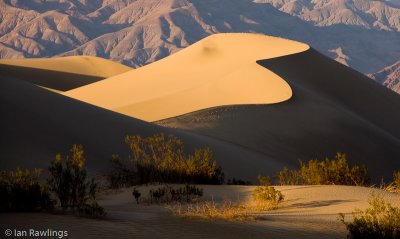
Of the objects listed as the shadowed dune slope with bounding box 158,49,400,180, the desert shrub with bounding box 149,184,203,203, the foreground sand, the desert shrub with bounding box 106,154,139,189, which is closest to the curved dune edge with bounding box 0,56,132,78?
the shadowed dune slope with bounding box 158,49,400,180

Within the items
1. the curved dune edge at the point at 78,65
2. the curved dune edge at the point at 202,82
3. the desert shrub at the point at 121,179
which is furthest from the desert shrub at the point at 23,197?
the curved dune edge at the point at 78,65

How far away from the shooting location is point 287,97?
3369cm

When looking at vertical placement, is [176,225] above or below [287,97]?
below

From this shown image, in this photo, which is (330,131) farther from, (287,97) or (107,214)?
(107,214)

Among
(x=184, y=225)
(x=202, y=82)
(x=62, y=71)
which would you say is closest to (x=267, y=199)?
(x=184, y=225)

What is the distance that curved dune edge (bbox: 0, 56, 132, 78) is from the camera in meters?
108

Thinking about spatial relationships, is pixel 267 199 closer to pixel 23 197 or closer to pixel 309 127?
pixel 23 197

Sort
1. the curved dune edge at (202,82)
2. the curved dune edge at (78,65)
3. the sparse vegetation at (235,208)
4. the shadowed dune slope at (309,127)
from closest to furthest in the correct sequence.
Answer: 1. the sparse vegetation at (235,208)
2. the shadowed dune slope at (309,127)
3. the curved dune edge at (202,82)
4. the curved dune edge at (78,65)

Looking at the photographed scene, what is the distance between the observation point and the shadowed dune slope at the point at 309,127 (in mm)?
26125

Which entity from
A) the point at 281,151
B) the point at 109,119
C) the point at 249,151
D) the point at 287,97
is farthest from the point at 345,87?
the point at 109,119

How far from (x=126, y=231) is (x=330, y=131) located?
23443 millimetres

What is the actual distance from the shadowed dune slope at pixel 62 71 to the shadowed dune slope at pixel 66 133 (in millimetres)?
70821

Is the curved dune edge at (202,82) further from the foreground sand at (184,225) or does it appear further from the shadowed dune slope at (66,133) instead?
the foreground sand at (184,225)

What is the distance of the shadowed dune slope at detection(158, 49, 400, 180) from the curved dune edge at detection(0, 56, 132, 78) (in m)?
71.9
